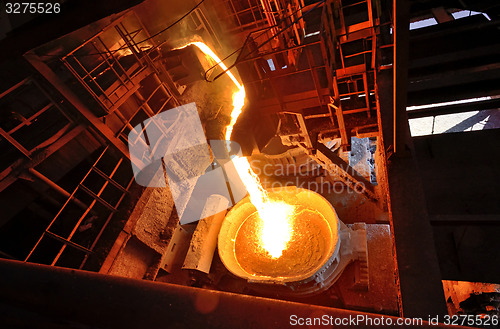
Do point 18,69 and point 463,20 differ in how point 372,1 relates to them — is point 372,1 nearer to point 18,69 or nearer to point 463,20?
point 463,20

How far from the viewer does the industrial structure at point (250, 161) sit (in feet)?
6.30

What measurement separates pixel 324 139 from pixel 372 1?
3.43 m

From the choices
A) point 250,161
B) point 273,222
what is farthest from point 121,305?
point 250,161

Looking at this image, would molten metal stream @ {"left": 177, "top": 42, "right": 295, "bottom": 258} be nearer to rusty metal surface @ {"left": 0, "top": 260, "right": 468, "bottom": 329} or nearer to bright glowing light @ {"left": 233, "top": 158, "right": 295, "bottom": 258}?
bright glowing light @ {"left": 233, "top": 158, "right": 295, "bottom": 258}

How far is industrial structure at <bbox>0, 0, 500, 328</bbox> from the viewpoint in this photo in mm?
1919

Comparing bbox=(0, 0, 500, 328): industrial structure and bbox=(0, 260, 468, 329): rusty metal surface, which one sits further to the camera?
bbox=(0, 0, 500, 328): industrial structure

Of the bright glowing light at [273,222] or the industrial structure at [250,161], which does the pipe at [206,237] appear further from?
the bright glowing light at [273,222]

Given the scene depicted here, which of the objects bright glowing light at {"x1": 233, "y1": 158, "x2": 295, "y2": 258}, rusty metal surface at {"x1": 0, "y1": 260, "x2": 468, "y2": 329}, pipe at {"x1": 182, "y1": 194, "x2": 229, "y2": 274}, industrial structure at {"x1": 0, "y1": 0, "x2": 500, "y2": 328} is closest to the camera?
rusty metal surface at {"x1": 0, "y1": 260, "x2": 468, "y2": 329}

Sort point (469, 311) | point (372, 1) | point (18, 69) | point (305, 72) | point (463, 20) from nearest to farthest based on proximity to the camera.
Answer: point (463, 20), point (469, 311), point (372, 1), point (305, 72), point (18, 69)

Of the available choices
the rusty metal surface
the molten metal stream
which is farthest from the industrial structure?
the molten metal stream

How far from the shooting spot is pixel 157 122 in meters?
6.83

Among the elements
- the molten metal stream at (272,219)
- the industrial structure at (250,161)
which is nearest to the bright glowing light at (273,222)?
the molten metal stream at (272,219)

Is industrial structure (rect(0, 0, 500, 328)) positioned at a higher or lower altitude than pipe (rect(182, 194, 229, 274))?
higher

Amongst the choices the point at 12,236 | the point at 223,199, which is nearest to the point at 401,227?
the point at 223,199
